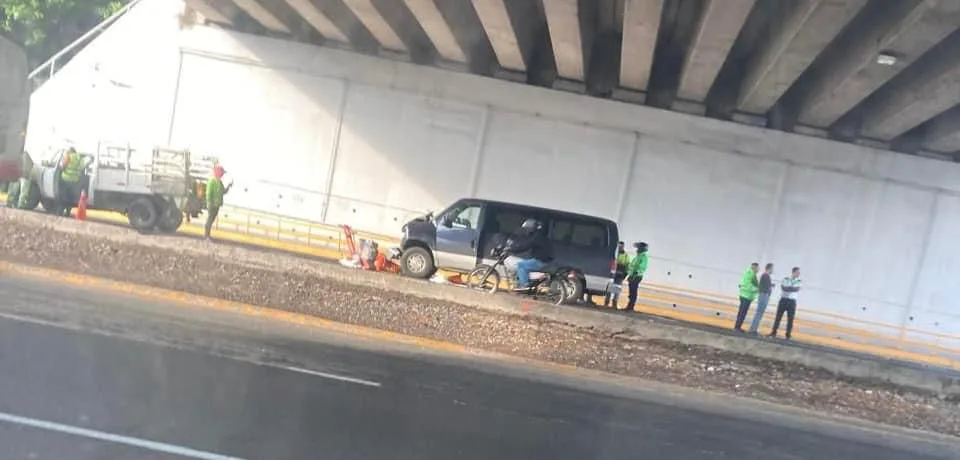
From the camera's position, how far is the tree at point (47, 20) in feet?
102

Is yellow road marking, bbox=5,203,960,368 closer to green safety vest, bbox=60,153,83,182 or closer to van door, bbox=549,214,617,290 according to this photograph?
green safety vest, bbox=60,153,83,182

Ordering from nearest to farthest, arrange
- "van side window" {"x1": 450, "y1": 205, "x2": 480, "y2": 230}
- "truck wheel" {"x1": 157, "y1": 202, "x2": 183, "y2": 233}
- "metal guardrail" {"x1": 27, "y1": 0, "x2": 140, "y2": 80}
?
"van side window" {"x1": 450, "y1": 205, "x2": 480, "y2": 230} → "truck wheel" {"x1": 157, "y1": 202, "x2": 183, "y2": 233} → "metal guardrail" {"x1": 27, "y1": 0, "x2": 140, "y2": 80}

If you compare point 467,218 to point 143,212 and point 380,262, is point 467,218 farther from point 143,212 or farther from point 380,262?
point 143,212

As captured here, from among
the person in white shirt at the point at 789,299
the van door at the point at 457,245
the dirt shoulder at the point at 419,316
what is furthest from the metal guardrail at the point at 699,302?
the dirt shoulder at the point at 419,316

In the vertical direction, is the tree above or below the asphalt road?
above

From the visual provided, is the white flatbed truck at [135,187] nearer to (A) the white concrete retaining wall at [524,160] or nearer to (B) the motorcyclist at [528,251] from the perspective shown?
(B) the motorcyclist at [528,251]

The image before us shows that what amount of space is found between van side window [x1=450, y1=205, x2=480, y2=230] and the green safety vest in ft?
26.1

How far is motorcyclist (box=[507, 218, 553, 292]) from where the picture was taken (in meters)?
15.9

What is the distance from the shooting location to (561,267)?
16953mm

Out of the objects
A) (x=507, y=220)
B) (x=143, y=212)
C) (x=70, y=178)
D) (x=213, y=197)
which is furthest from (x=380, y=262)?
(x=70, y=178)

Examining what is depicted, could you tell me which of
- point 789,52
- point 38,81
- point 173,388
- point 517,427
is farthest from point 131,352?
point 38,81

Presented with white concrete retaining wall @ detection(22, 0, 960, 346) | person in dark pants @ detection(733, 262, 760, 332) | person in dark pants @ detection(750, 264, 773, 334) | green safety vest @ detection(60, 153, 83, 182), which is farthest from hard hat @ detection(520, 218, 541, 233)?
green safety vest @ detection(60, 153, 83, 182)

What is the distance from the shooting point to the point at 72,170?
17.9 meters

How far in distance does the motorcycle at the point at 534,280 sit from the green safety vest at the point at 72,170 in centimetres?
863
